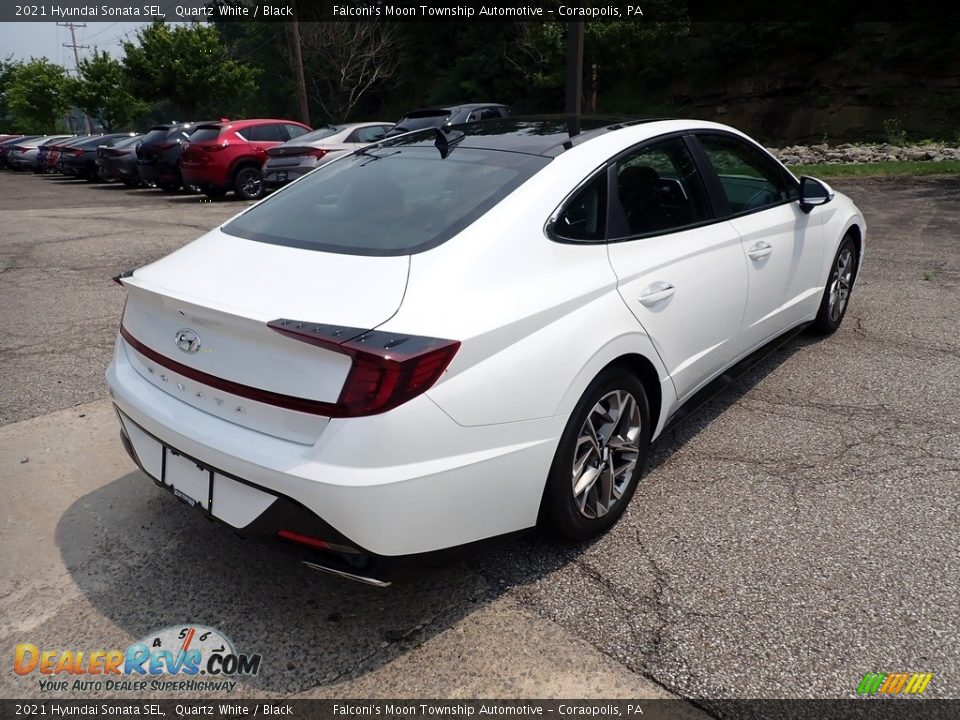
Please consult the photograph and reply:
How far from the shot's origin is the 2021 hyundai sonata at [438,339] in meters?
2.06

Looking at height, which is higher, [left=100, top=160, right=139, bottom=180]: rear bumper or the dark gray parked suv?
the dark gray parked suv

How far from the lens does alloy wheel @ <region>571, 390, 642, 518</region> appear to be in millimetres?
2664

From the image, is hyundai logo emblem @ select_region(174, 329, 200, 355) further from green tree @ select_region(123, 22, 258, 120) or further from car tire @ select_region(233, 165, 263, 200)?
green tree @ select_region(123, 22, 258, 120)

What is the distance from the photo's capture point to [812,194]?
14.4 feet

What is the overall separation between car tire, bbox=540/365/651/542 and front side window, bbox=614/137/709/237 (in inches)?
26.8

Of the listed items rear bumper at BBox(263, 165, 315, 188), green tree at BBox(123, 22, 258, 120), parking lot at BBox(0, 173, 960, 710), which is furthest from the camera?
green tree at BBox(123, 22, 258, 120)

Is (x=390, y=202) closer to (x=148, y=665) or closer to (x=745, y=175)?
(x=148, y=665)

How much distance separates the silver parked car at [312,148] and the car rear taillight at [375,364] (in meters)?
11.7

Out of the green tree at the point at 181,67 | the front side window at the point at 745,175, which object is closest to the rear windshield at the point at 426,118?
the front side window at the point at 745,175

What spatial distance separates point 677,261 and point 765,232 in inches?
39.2

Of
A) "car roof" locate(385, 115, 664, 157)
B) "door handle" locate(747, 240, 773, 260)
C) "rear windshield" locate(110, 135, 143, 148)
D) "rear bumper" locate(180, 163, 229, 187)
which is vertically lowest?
"rear bumper" locate(180, 163, 229, 187)

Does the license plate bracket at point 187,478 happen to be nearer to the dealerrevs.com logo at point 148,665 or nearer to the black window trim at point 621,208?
the dealerrevs.com logo at point 148,665

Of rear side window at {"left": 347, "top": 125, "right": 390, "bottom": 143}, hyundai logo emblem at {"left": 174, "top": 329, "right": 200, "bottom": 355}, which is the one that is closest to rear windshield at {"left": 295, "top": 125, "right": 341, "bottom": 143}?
rear side window at {"left": 347, "top": 125, "right": 390, "bottom": 143}

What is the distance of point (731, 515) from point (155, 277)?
97.2 inches
